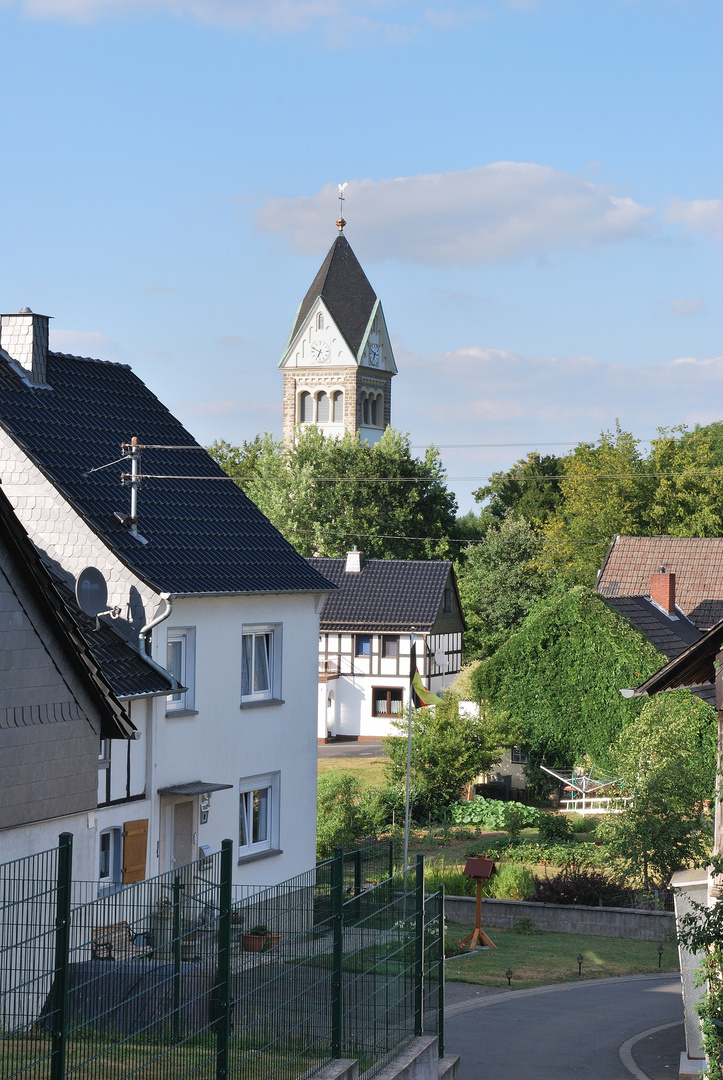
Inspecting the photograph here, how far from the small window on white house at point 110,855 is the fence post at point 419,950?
23.9 ft

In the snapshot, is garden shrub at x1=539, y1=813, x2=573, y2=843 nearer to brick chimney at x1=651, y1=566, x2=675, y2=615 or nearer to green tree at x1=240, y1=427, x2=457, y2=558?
brick chimney at x1=651, y1=566, x2=675, y2=615

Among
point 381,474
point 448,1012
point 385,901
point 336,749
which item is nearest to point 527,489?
point 381,474

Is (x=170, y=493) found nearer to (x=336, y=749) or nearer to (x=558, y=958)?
(x=558, y=958)

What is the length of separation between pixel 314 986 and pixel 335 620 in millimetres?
45242

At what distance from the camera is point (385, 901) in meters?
10.7

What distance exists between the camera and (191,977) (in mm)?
7578

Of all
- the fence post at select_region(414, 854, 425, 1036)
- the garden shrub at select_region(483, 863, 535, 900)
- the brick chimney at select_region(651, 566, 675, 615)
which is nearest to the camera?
the fence post at select_region(414, 854, 425, 1036)

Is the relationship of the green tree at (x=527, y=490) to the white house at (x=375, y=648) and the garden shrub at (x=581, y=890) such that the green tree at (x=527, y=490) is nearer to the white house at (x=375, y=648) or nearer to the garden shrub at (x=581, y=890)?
the white house at (x=375, y=648)

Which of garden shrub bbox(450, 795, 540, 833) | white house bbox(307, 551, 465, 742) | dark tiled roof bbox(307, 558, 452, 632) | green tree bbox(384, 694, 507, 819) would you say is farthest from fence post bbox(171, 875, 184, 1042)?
dark tiled roof bbox(307, 558, 452, 632)

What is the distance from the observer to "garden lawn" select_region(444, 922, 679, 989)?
20.3 meters

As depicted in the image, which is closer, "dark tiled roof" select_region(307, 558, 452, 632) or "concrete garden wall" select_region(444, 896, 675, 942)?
"concrete garden wall" select_region(444, 896, 675, 942)

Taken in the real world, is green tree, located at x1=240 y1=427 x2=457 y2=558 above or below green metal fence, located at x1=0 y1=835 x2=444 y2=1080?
above

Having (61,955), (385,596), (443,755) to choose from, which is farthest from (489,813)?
(61,955)

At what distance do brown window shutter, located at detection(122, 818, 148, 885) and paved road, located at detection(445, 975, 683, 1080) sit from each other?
16.0ft
